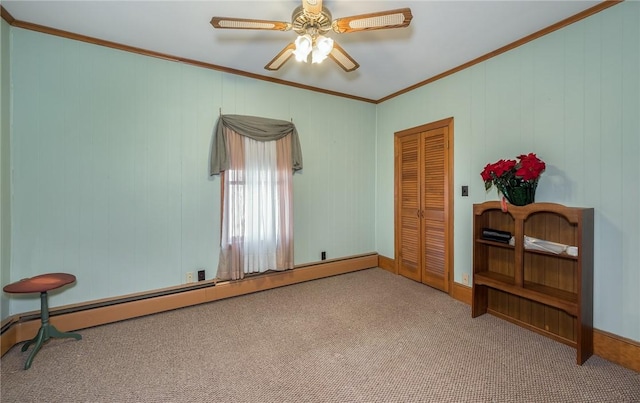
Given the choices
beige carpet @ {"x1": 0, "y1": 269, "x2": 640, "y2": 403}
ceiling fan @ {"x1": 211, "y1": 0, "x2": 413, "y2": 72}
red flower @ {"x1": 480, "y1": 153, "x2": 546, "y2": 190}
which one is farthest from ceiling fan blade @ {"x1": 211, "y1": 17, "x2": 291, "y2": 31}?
beige carpet @ {"x1": 0, "y1": 269, "x2": 640, "y2": 403}

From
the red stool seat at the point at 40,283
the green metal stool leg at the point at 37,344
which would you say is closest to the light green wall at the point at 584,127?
the red stool seat at the point at 40,283

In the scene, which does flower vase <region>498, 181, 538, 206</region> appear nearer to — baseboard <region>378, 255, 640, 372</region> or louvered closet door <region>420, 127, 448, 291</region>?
louvered closet door <region>420, 127, 448, 291</region>

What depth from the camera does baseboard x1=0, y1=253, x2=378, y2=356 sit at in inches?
92.5

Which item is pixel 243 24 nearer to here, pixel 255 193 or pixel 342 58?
pixel 342 58

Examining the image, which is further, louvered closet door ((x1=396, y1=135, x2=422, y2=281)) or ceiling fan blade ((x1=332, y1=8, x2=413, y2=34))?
louvered closet door ((x1=396, y1=135, x2=422, y2=281))

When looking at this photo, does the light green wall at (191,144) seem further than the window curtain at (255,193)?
No

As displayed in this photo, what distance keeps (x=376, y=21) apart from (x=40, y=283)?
10.4ft

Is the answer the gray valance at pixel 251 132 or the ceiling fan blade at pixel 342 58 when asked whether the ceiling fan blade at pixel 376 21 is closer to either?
the ceiling fan blade at pixel 342 58

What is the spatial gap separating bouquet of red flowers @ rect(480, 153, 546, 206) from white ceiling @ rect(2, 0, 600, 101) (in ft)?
3.90

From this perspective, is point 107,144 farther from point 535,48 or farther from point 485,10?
point 535,48

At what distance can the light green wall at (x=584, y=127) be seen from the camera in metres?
2.03

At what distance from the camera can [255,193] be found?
11.2 feet

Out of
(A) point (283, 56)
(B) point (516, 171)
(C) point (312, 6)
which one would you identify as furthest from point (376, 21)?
(B) point (516, 171)

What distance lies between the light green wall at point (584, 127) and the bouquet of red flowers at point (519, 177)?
243 mm
